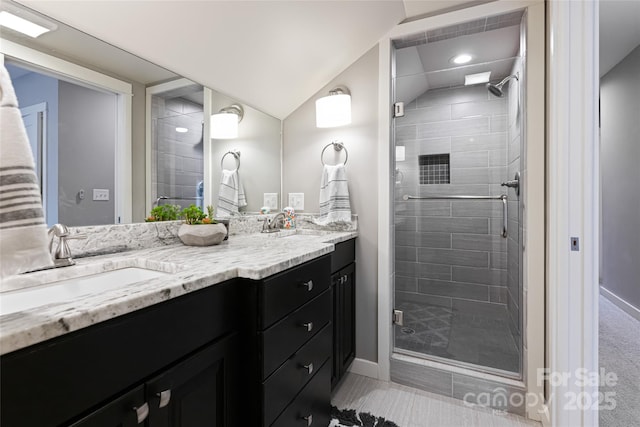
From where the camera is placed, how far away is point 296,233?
6.83 feet

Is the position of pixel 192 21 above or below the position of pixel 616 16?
below

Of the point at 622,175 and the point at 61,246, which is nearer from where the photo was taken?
the point at 61,246

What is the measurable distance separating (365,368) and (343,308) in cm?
50

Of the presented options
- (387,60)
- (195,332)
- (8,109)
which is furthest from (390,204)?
(8,109)

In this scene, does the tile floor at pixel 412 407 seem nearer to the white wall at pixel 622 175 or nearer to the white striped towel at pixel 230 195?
the white wall at pixel 622 175

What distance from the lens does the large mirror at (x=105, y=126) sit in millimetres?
986

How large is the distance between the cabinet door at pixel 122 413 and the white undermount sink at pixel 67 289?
0.23m

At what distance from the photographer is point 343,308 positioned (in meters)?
1.77

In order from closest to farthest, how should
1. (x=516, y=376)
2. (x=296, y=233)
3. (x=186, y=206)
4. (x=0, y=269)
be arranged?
(x=0, y=269)
(x=186, y=206)
(x=516, y=376)
(x=296, y=233)

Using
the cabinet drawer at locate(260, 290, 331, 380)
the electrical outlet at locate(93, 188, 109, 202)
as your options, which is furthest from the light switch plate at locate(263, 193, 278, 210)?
the electrical outlet at locate(93, 188, 109, 202)

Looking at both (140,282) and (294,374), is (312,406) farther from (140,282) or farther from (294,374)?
(140,282)

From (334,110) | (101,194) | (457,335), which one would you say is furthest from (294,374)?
(334,110)

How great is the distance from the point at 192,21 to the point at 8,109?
1001 mm

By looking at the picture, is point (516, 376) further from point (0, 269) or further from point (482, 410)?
point (0, 269)
